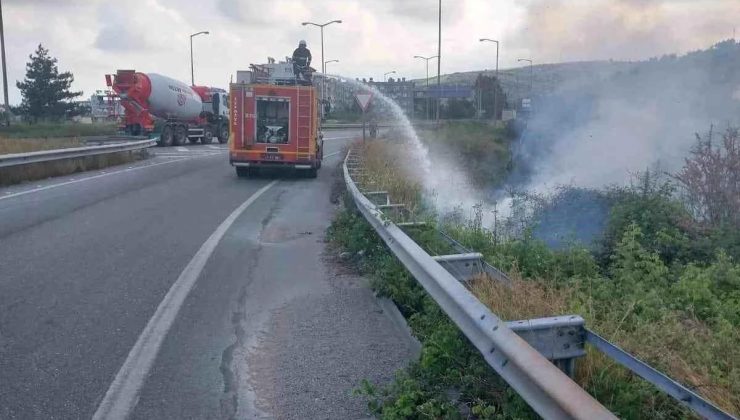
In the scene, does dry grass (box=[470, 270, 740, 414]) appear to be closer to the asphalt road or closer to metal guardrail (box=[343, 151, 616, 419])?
metal guardrail (box=[343, 151, 616, 419])

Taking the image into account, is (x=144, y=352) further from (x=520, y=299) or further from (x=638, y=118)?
(x=638, y=118)

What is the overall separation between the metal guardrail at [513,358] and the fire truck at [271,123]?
52.1 ft

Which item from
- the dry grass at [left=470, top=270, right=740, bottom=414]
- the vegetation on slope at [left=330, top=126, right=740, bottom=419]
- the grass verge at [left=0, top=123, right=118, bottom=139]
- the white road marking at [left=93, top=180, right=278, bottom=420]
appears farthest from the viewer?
the grass verge at [left=0, top=123, right=118, bottom=139]

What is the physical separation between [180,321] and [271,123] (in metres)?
15.2

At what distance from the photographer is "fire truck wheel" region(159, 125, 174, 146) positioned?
119 ft

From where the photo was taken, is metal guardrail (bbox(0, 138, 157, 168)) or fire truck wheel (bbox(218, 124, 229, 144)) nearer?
metal guardrail (bbox(0, 138, 157, 168))

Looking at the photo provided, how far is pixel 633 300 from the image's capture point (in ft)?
16.7

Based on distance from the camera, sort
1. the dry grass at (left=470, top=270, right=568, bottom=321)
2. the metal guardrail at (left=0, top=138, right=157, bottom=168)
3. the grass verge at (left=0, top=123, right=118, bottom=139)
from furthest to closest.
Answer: the grass verge at (left=0, top=123, right=118, bottom=139) → the metal guardrail at (left=0, top=138, right=157, bottom=168) → the dry grass at (left=470, top=270, right=568, bottom=321)

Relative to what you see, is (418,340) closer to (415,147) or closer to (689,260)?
(689,260)

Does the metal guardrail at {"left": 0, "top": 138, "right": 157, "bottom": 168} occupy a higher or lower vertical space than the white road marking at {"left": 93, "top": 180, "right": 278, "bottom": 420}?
higher

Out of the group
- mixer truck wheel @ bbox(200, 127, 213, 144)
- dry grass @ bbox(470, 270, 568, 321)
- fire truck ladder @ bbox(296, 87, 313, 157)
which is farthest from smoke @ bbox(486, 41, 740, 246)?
mixer truck wheel @ bbox(200, 127, 213, 144)

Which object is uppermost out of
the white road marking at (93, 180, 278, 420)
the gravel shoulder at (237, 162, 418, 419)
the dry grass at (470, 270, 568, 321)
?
the dry grass at (470, 270, 568, 321)

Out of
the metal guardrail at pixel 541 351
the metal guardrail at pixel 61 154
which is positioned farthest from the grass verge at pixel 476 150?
the metal guardrail at pixel 541 351

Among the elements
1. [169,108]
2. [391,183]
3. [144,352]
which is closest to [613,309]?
[144,352]
